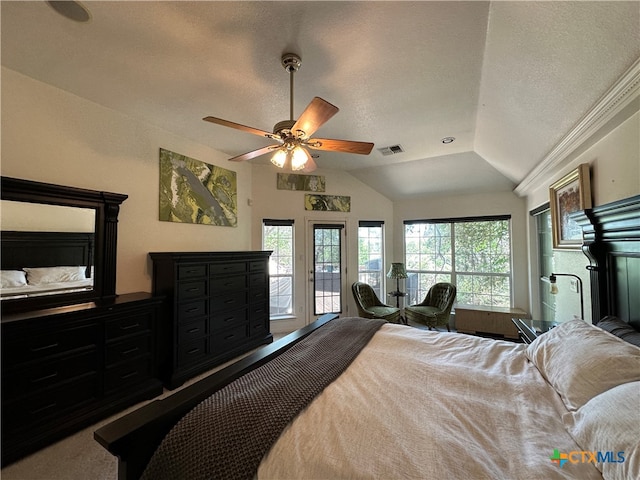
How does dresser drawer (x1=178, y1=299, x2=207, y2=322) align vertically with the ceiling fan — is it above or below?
below

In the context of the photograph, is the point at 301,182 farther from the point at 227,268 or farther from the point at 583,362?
the point at 583,362

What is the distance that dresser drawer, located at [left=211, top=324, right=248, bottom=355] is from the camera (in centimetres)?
317

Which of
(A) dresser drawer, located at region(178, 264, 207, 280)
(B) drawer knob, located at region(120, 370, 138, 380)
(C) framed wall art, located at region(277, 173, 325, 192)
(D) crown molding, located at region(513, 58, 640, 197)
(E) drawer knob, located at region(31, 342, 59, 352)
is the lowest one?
(B) drawer knob, located at region(120, 370, 138, 380)

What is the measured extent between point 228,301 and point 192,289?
20.4 inches

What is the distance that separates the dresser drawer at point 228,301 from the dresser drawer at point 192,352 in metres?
0.36

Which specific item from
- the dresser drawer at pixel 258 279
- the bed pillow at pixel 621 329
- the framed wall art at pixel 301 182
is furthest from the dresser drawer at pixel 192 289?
the bed pillow at pixel 621 329

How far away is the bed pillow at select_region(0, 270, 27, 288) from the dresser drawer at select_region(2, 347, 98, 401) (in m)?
0.69

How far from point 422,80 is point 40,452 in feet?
13.1

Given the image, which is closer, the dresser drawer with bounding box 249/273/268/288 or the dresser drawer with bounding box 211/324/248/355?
the dresser drawer with bounding box 211/324/248/355

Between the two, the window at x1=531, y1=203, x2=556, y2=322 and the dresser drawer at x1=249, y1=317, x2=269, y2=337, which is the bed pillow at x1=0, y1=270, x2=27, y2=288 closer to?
the dresser drawer at x1=249, y1=317, x2=269, y2=337

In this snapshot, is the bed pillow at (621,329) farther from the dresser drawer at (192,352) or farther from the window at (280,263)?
the window at (280,263)

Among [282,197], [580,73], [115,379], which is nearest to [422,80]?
[580,73]

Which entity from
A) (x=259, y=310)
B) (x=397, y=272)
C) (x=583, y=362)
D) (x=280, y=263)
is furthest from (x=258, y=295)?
(x=583, y=362)

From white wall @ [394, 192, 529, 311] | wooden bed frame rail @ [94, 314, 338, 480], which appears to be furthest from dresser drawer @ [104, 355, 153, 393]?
white wall @ [394, 192, 529, 311]
